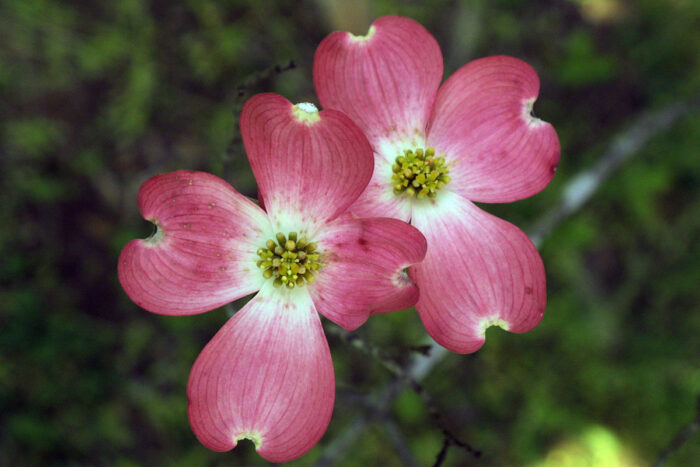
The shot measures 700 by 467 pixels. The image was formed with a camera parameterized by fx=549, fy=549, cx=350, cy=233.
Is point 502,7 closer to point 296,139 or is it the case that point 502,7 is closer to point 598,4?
point 598,4

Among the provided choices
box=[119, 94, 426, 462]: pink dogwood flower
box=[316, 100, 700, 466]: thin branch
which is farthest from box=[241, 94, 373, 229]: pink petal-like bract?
box=[316, 100, 700, 466]: thin branch

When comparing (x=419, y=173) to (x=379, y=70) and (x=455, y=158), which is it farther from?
(x=379, y=70)

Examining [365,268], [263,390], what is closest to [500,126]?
[365,268]

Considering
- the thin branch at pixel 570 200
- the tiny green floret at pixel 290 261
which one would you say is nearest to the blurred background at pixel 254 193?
the thin branch at pixel 570 200

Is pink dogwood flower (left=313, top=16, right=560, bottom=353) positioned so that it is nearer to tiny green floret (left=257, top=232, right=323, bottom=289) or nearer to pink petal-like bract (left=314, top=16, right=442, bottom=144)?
pink petal-like bract (left=314, top=16, right=442, bottom=144)

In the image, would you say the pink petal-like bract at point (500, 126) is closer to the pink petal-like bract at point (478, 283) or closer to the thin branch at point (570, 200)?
the pink petal-like bract at point (478, 283)

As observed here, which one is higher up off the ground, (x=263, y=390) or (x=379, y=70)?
(x=379, y=70)

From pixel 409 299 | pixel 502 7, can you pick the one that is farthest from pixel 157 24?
pixel 409 299
